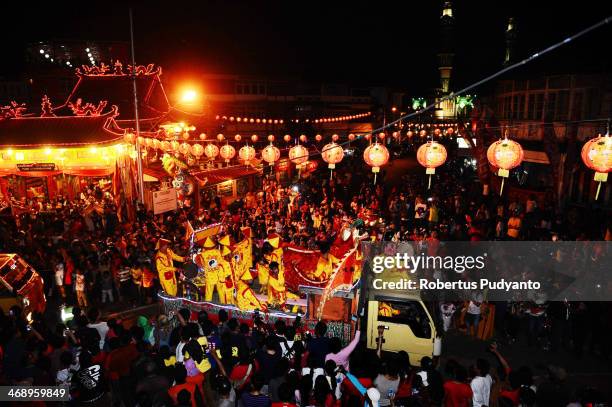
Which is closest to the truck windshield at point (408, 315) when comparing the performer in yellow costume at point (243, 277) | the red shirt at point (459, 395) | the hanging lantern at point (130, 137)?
the red shirt at point (459, 395)

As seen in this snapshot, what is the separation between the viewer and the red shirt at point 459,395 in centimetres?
525

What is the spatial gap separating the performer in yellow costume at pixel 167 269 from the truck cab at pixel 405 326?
4.69 metres

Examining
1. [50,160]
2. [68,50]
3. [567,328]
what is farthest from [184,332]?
[68,50]

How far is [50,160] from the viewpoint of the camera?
18281 millimetres

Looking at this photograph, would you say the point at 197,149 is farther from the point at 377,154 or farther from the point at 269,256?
the point at 269,256

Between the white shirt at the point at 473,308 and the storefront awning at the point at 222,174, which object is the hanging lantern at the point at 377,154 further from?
the storefront awning at the point at 222,174

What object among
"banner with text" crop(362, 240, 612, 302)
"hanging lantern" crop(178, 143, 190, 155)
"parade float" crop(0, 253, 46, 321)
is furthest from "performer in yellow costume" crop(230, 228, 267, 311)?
"hanging lantern" crop(178, 143, 190, 155)

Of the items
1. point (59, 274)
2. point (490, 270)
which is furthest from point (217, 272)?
point (490, 270)

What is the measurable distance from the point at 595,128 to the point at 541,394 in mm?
15099

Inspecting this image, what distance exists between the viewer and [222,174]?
69.4 feet

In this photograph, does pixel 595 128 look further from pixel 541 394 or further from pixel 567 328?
pixel 541 394

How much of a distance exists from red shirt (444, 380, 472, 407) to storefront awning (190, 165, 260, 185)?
15848mm

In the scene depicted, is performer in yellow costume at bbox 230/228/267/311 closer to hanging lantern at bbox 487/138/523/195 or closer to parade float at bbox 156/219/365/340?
parade float at bbox 156/219/365/340

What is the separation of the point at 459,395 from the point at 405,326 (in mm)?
2350
